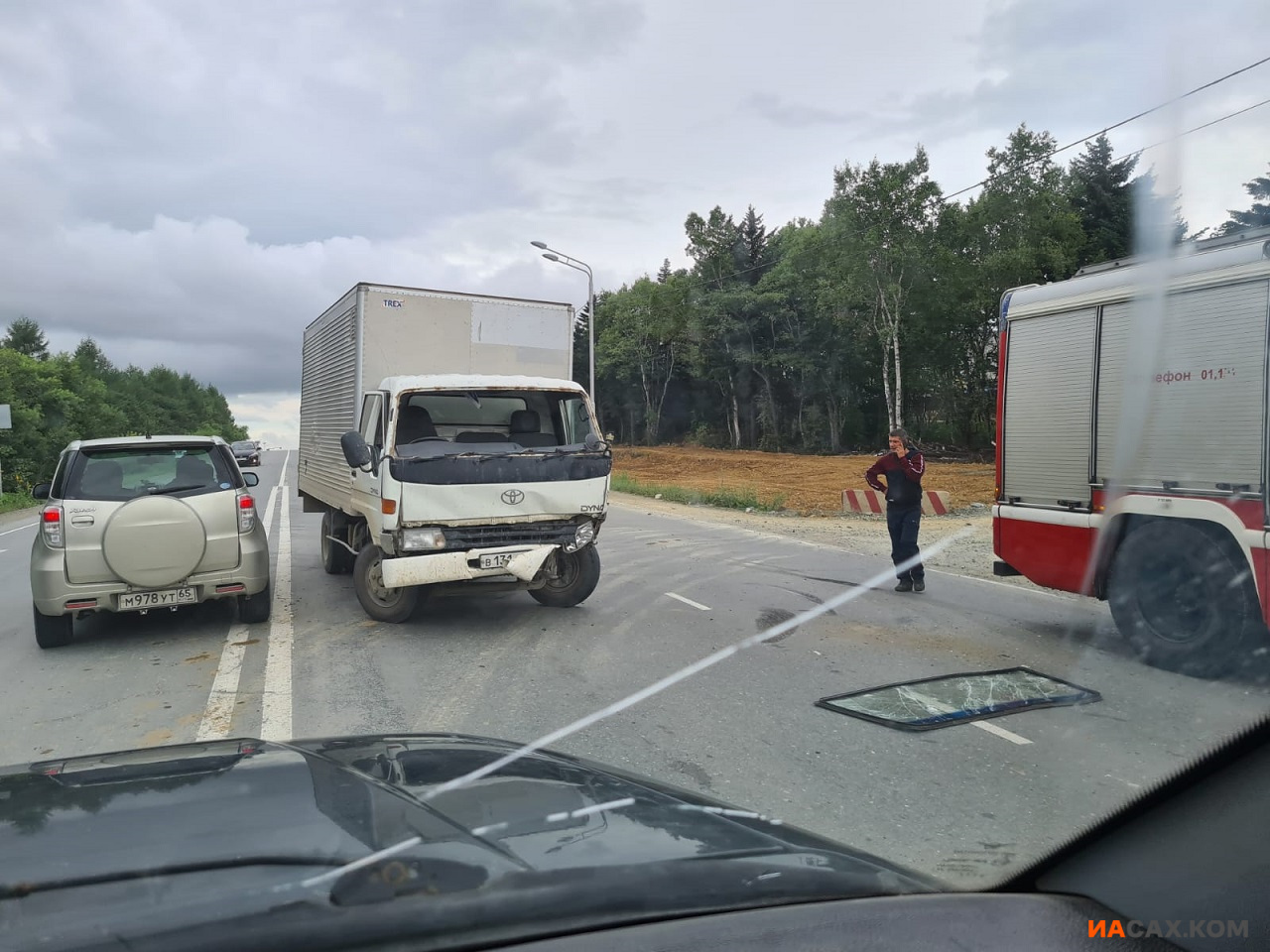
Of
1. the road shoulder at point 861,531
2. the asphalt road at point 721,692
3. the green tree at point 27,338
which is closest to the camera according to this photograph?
the asphalt road at point 721,692

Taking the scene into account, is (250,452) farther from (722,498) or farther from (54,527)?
(54,527)

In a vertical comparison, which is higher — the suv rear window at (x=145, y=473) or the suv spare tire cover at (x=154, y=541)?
the suv rear window at (x=145, y=473)

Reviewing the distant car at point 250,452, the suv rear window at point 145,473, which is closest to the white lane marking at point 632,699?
the suv rear window at point 145,473

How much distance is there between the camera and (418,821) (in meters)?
1.91

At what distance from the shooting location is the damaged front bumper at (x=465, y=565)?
725cm

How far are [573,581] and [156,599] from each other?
3.52m

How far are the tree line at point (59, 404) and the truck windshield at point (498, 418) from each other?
991 centimetres

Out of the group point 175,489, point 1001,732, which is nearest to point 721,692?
point 1001,732

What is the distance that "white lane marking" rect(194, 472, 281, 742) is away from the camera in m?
5.15

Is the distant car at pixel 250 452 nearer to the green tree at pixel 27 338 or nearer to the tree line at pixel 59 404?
the tree line at pixel 59 404

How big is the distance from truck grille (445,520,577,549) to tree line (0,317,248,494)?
10.9 meters

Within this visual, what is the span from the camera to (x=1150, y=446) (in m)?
6.54

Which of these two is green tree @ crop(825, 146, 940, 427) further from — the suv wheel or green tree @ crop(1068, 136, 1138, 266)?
the suv wheel

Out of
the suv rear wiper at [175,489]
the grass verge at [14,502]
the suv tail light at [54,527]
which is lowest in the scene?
the grass verge at [14,502]
